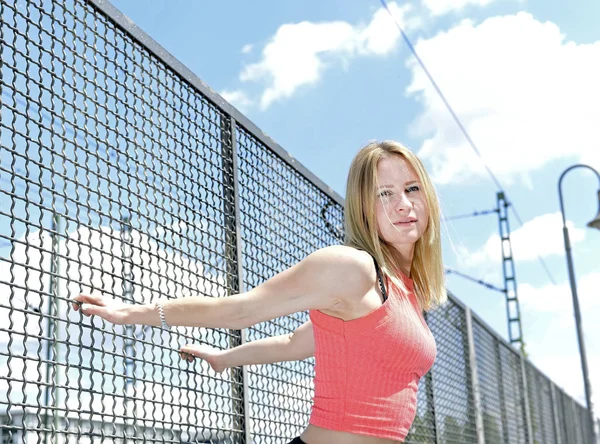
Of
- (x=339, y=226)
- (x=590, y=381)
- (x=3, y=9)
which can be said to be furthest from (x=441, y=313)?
(x=590, y=381)

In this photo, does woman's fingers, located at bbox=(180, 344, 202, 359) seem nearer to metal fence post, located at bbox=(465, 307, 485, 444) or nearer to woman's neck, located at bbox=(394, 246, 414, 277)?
woman's neck, located at bbox=(394, 246, 414, 277)

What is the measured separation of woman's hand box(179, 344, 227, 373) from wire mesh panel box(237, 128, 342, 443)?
51 centimetres

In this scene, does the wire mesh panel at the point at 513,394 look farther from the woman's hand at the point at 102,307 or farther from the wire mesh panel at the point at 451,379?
the woman's hand at the point at 102,307

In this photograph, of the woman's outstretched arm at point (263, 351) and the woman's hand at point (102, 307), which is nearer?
the woman's hand at point (102, 307)

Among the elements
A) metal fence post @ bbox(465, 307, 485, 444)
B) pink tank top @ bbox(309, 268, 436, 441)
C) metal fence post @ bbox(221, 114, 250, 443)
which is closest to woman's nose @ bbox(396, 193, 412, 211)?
pink tank top @ bbox(309, 268, 436, 441)

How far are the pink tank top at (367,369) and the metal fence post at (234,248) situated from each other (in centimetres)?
102

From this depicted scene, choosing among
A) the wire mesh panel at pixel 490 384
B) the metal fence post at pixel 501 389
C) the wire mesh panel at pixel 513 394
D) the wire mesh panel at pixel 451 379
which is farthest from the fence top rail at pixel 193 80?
the wire mesh panel at pixel 513 394

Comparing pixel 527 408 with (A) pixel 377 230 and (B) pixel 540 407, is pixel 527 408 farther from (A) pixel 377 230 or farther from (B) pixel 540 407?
(A) pixel 377 230

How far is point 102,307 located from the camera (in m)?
2.25

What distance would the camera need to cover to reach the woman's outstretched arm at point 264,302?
220cm

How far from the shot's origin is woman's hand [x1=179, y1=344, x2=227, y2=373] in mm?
2945

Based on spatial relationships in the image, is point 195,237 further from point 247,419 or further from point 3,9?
point 3,9

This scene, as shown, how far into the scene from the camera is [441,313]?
287 inches

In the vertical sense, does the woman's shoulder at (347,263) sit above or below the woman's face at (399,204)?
below
